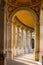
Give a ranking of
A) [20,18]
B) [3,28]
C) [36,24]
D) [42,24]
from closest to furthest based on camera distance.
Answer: [3,28], [42,24], [36,24], [20,18]

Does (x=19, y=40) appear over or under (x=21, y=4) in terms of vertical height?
under

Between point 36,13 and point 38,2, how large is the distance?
99cm

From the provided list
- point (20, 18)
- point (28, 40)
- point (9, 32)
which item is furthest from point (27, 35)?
point (9, 32)

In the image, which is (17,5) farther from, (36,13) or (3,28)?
(3,28)

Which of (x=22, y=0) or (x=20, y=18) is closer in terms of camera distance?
(x=22, y=0)

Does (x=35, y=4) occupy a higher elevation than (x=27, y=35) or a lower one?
higher

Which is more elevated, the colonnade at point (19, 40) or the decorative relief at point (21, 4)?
the decorative relief at point (21, 4)

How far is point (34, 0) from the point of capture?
17.4m

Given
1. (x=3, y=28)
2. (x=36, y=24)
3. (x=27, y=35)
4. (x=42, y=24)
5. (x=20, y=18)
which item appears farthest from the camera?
(x=27, y=35)

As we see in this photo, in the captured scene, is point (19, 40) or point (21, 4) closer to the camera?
point (21, 4)

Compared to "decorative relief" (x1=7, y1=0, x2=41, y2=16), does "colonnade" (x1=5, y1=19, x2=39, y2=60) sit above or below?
below

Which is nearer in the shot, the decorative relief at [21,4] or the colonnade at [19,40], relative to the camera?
the decorative relief at [21,4]

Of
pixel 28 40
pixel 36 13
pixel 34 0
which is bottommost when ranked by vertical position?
pixel 28 40

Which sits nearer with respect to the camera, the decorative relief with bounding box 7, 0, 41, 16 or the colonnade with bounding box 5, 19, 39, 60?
the decorative relief with bounding box 7, 0, 41, 16
